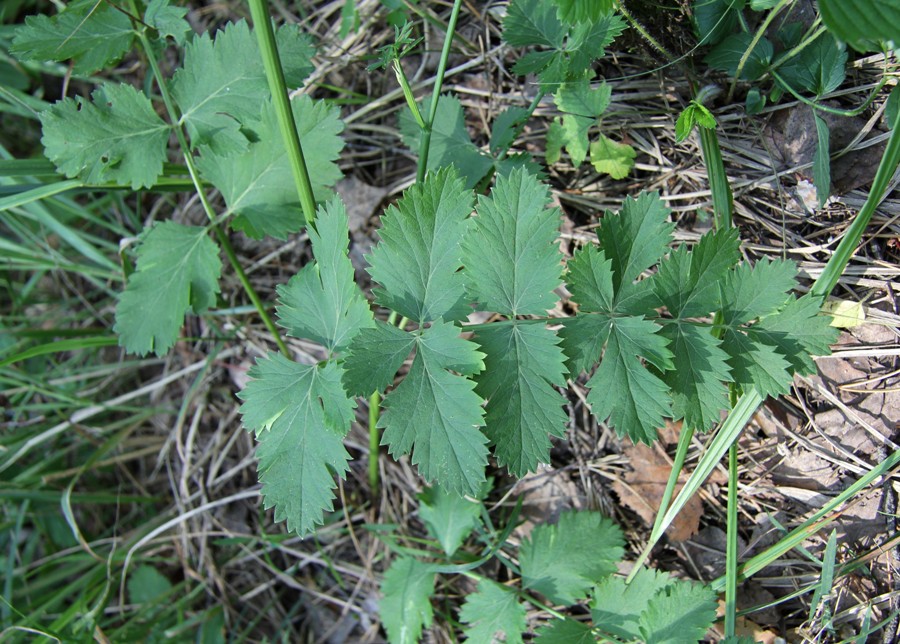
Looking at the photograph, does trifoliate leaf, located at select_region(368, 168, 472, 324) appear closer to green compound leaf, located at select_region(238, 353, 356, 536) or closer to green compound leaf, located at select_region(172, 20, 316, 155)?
green compound leaf, located at select_region(238, 353, 356, 536)

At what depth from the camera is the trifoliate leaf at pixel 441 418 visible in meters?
1.44

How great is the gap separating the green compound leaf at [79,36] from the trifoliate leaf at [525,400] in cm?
157

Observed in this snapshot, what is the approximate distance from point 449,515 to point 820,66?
5.90 ft

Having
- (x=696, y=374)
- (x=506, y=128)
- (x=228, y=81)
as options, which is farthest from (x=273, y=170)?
(x=696, y=374)

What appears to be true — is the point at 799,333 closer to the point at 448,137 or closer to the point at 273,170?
the point at 448,137

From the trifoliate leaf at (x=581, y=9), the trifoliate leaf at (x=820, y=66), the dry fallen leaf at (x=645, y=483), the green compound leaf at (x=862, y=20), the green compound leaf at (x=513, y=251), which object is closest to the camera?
the green compound leaf at (x=862, y=20)

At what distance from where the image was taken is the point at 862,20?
1242 millimetres

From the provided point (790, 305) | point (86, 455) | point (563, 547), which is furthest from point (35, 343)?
point (790, 305)

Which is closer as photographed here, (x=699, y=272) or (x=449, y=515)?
(x=699, y=272)

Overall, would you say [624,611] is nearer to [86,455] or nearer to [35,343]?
[86,455]

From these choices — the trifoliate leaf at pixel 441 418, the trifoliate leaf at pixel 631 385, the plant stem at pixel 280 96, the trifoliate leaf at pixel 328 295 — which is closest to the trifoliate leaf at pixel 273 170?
the plant stem at pixel 280 96

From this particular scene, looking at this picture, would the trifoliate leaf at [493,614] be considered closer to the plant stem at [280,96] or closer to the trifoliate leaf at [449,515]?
the trifoliate leaf at [449,515]

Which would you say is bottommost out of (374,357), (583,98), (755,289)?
(374,357)

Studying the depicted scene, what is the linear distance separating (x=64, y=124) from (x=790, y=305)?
2.17 meters
